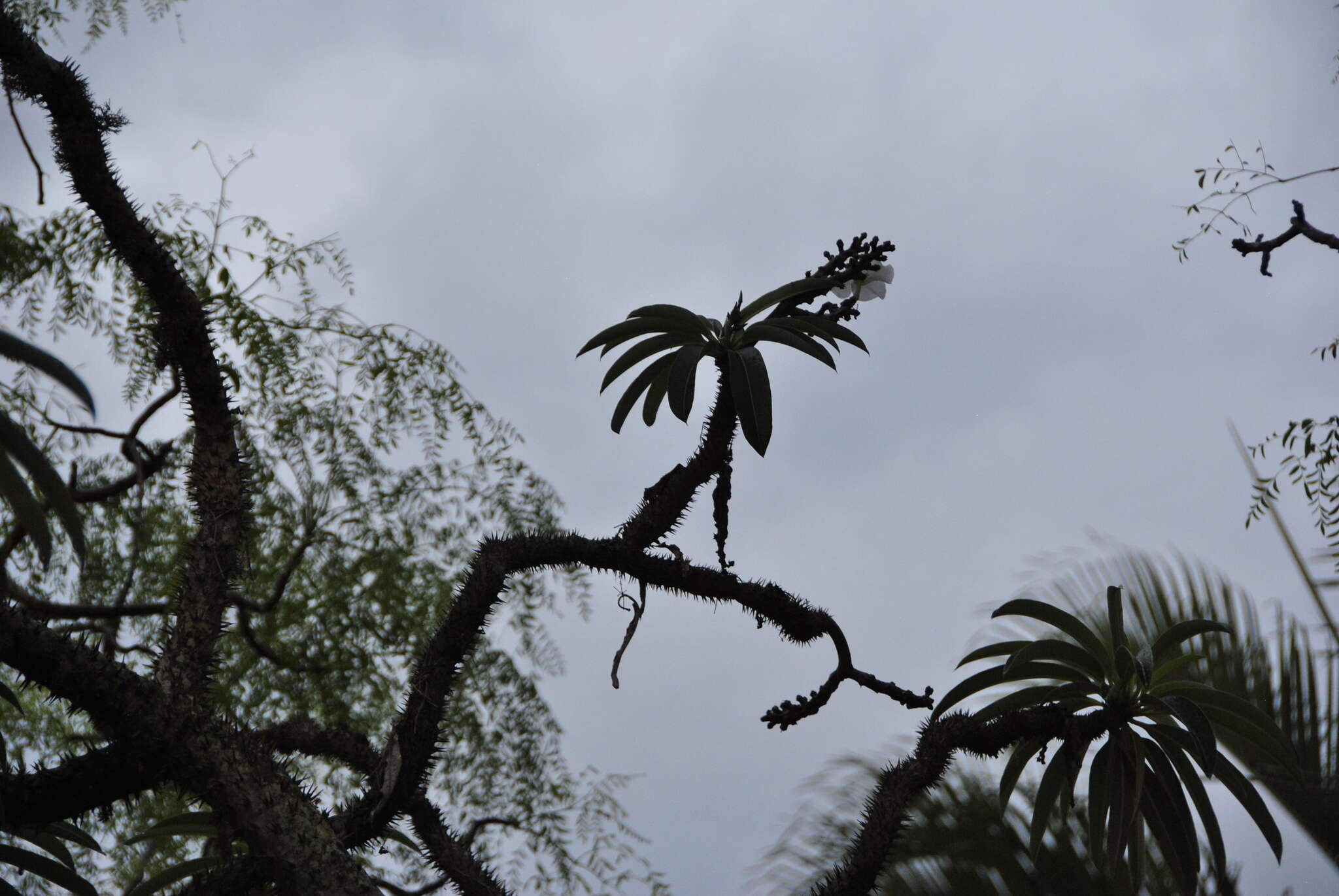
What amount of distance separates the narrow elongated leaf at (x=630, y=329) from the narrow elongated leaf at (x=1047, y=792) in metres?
1.03

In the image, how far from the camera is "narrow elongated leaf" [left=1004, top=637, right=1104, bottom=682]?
1.66m

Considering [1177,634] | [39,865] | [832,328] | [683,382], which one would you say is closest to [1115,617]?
[1177,634]

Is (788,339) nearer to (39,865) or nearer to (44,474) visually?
(44,474)

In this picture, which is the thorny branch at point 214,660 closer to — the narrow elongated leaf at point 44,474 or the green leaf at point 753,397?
the green leaf at point 753,397

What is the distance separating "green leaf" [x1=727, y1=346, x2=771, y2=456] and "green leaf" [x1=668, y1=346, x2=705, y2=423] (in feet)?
0.21

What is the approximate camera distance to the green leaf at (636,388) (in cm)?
178

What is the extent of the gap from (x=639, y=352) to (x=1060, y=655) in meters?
0.91

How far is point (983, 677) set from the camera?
1759 mm

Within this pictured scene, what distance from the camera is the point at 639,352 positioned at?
5.72ft

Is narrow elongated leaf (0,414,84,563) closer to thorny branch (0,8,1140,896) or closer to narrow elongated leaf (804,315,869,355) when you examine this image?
thorny branch (0,8,1140,896)

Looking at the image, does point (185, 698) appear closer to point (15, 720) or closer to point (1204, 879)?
point (1204, 879)

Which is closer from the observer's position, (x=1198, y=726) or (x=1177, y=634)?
(x=1198, y=726)

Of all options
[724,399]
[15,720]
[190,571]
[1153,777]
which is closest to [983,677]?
[1153,777]

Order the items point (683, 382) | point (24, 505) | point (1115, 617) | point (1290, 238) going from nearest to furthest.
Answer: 1. point (24, 505)
2. point (683, 382)
3. point (1115, 617)
4. point (1290, 238)
